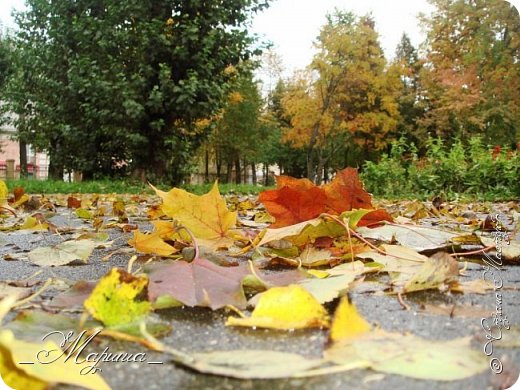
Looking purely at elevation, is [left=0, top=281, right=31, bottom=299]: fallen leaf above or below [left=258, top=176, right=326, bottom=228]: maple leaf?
below

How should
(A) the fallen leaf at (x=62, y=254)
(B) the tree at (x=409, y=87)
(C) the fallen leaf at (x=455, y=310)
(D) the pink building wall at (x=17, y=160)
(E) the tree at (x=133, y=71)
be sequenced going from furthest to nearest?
(D) the pink building wall at (x=17, y=160)
(E) the tree at (x=133, y=71)
(B) the tree at (x=409, y=87)
(A) the fallen leaf at (x=62, y=254)
(C) the fallen leaf at (x=455, y=310)

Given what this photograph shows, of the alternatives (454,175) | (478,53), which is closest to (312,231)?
(478,53)

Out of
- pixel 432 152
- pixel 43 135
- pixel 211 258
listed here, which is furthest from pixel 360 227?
pixel 43 135

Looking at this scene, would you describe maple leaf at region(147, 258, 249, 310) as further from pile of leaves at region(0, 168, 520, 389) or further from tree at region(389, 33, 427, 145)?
tree at region(389, 33, 427, 145)

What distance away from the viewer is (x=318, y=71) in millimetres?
4121

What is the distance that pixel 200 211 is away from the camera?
1.69 feet

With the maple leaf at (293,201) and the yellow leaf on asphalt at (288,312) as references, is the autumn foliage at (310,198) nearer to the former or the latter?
the maple leaf at (293,201)

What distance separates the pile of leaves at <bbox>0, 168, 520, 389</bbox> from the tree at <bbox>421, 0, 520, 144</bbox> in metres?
0.76

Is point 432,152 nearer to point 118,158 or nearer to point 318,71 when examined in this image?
point 318,71

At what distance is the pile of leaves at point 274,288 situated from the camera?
0.67ft

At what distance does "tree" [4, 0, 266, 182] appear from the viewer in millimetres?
6133

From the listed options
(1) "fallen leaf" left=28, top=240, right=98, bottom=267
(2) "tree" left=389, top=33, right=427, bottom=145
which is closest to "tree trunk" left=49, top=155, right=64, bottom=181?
(2) "tree" left=389, top=33, right=427, bottom=145

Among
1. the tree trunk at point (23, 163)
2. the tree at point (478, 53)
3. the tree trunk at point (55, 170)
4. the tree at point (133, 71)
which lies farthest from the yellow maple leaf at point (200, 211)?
the tree trunk at point (23, 163)

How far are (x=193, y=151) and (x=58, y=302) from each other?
7.09 meters
